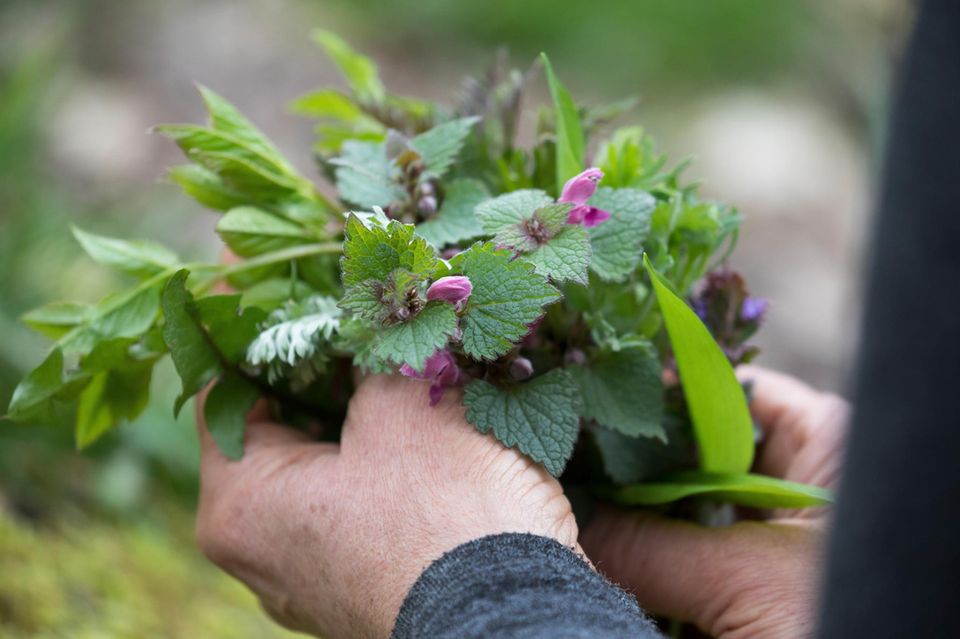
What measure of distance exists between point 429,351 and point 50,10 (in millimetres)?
2279

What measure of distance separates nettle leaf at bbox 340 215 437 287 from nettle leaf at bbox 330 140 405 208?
0.29 feet

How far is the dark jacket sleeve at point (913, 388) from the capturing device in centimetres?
27

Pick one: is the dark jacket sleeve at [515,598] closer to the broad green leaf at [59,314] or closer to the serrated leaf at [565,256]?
the serrated leaf at [565,256]

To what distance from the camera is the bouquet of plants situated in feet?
1.66

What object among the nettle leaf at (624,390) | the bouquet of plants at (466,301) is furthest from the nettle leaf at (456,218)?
the nettle leaf at (624,390)

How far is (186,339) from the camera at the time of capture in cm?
57

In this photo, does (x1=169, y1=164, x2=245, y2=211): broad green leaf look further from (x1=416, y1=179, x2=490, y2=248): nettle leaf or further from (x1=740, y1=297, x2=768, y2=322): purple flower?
(x1=740, y1=297, x2=768, y2=322): purple flower

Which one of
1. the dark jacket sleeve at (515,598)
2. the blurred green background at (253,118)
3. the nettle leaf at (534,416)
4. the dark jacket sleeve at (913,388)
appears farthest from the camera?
the blurred green background at (253,118)

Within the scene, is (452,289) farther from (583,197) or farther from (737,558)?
(737,558)

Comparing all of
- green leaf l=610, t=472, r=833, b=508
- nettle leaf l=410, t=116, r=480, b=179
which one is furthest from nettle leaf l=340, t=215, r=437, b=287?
green leaf l=610, t=472, r=833, b=508

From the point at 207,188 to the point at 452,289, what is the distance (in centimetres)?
25

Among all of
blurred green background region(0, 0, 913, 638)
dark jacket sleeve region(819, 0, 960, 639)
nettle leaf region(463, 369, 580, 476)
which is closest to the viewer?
dark jacket sleeve region(819, 0, 960, 639)

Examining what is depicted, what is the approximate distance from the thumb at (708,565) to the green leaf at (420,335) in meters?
0.22

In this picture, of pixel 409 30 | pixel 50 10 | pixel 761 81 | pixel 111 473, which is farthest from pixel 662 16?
pixel 111 473
